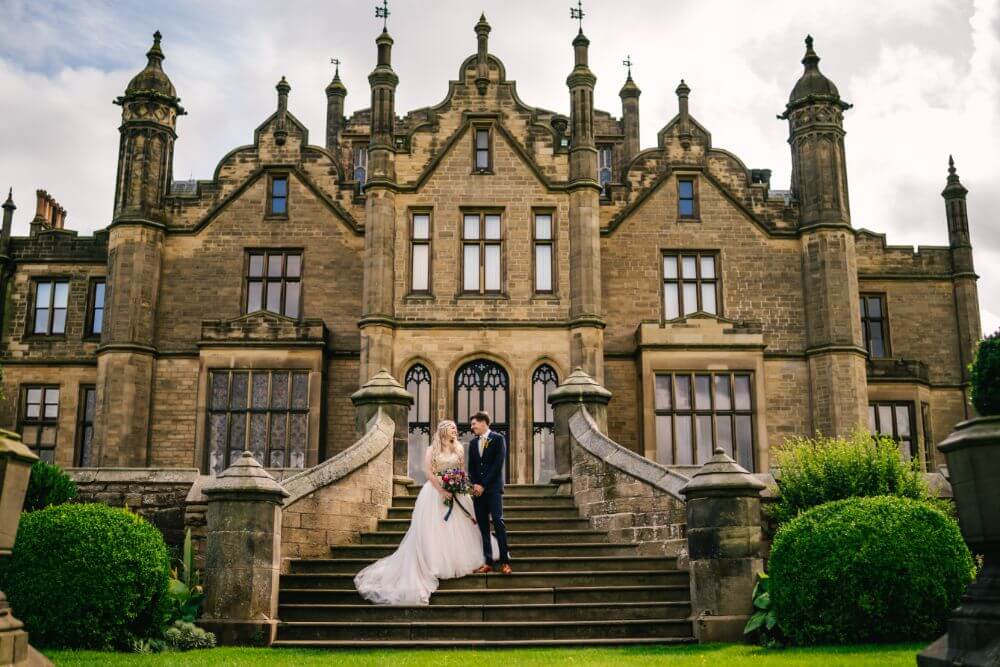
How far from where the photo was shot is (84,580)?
11234mm

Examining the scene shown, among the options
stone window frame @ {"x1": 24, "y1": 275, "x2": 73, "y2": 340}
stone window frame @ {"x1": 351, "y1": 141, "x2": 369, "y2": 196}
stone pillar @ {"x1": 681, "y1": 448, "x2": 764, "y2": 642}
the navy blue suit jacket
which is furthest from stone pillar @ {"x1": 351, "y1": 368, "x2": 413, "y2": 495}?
stone window frame @ {"x1": 351, "y1": 141, "x2": 369, "y2": 196}

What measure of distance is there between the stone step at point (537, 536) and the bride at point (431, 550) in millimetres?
1436

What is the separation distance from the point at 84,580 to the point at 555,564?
5.97m

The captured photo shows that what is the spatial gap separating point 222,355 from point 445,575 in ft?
46.9

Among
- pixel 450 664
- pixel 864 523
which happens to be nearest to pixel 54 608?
pixel 450 664

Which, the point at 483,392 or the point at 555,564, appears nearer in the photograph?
the point at 555,564

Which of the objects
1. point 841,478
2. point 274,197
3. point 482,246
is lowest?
point 841,478

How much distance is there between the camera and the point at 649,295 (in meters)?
27.5

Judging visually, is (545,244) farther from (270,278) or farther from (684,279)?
(270,278)

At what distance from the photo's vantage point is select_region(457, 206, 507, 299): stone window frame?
26266 millimetres

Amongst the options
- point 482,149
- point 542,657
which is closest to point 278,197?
point 482,149

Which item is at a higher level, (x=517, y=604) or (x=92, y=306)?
(x=92, y=306)

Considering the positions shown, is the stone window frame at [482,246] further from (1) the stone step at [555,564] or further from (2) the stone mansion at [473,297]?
(1) the stone step at [555,564]

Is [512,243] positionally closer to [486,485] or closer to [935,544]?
[486,485]
